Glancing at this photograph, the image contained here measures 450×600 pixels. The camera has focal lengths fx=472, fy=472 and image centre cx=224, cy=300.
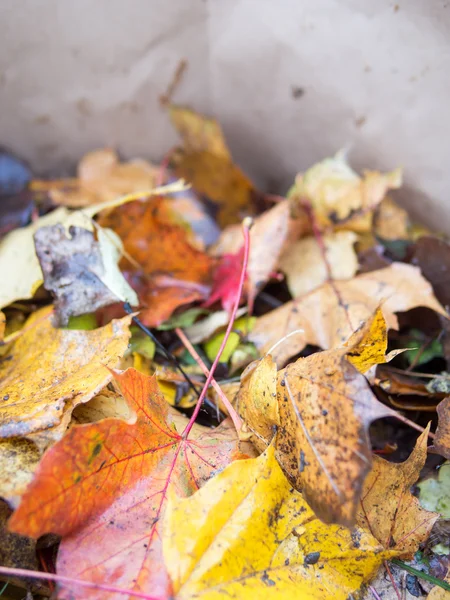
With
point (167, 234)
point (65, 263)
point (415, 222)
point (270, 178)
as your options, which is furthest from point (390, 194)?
point (65, 263)

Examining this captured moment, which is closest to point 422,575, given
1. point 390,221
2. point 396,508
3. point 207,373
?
point 396,508

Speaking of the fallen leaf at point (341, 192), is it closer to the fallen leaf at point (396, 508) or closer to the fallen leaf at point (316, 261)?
the fallen leaf at point (316, 261)

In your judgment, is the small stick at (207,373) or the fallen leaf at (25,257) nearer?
the small stick at (207,373)

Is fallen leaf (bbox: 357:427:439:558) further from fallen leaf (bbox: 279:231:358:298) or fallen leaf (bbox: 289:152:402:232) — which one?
fallen leaf (bbox: 289:152:402:232)

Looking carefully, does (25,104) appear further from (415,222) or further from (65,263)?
(415,222)

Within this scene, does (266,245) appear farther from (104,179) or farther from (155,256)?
(104,179)

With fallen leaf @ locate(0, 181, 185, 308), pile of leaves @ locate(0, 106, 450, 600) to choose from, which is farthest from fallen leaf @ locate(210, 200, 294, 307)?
fallen leaf @ locate(0, 181, 185, 308)

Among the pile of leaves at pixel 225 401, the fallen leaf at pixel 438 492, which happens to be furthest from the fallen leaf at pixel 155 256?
the fallen leaf at pixel 438 492
